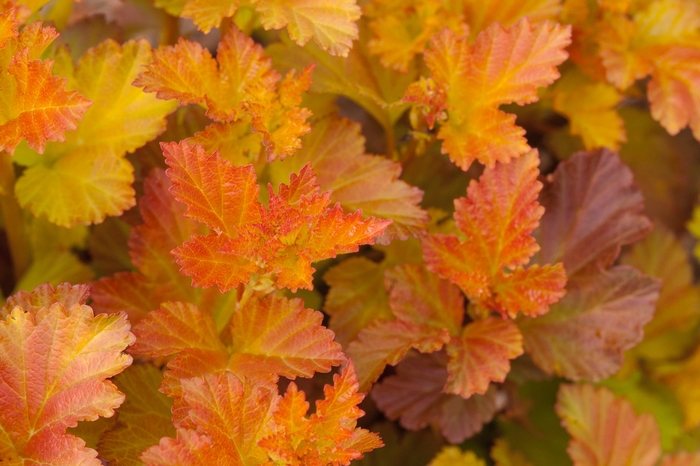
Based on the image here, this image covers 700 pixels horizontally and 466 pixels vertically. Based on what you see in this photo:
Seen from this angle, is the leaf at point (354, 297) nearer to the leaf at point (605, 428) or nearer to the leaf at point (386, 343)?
the leaf at point (386, 343)

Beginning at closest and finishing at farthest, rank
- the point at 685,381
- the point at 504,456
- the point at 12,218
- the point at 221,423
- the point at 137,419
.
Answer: the point at 221,423 → the point at 137,419 → the point at 12,218 → the point at 504,456 → the point at 685,381

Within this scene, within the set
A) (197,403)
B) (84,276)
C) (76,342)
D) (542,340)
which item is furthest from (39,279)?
(542,340)

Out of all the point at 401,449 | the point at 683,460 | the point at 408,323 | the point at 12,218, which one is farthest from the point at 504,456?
the point at 12,218

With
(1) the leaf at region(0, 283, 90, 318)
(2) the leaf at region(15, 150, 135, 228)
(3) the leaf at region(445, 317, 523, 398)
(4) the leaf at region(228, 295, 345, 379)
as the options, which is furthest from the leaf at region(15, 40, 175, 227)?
(3) the leaf at region(445, 317, 523, 398)

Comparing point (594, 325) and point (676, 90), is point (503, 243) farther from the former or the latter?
point (676, 90)

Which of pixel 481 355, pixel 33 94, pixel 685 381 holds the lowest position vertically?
pixel 685 381

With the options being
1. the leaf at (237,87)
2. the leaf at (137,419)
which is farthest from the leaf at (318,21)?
the leaf at (137,419)
